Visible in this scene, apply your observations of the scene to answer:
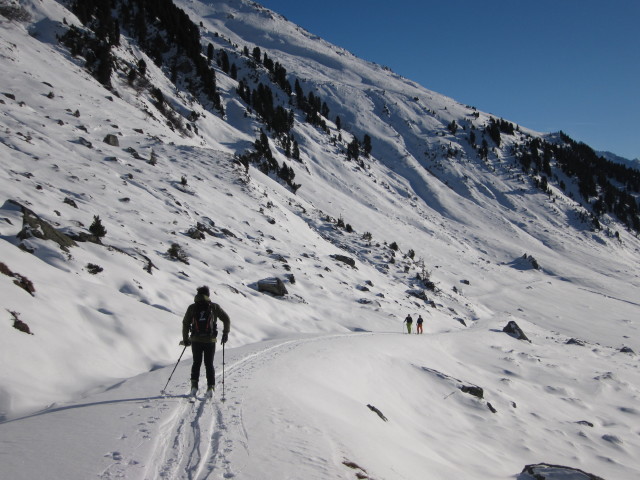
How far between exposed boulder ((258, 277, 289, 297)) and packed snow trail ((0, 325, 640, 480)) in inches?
224

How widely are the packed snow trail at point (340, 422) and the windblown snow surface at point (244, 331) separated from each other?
5 centimetres

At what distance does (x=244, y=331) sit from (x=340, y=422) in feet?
29.3

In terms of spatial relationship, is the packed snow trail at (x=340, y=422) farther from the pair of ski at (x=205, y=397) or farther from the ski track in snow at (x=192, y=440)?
the pair of ski at (x=205, y=397)

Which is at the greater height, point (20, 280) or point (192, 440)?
point (192, 440)

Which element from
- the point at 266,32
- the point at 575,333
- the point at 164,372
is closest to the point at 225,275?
the point at 164,372

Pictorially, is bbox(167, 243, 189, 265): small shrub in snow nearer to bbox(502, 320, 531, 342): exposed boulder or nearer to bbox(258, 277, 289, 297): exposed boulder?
bbox(258, 277, 289, 297): exposed boulder

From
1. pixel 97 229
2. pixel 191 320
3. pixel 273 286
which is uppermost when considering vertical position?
pixel 191 320

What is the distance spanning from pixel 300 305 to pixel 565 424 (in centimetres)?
1278

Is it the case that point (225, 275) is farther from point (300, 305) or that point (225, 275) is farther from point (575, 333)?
point (575, 333)

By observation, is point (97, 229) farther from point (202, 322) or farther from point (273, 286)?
point (202, 322)

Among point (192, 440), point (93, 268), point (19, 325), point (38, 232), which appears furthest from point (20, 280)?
point (192, 440)

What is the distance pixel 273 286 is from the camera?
68.6 ft

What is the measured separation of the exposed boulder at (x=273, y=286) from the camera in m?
20.8

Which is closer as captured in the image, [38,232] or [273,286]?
[38,232]
